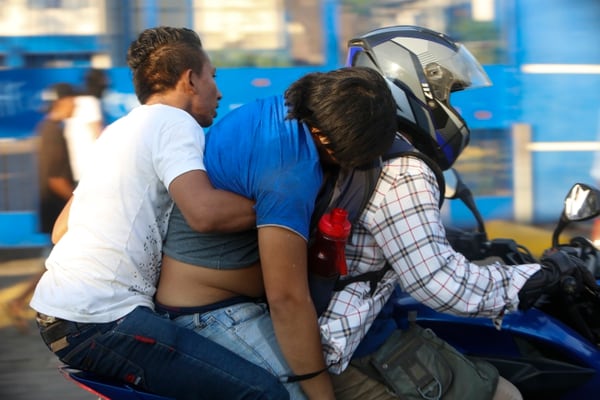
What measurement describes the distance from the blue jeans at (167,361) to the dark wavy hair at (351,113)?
537mm

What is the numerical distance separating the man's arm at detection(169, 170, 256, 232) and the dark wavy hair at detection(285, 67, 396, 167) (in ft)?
0.79

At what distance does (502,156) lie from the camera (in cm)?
750

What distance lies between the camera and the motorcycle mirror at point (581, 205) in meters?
2.45

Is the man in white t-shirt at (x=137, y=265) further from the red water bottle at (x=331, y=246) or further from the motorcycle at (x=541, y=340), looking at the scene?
the motorcycle at (x=541, y=340)

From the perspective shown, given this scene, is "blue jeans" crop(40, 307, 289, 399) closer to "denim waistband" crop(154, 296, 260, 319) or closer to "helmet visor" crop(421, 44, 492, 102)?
"denim waistband" crop(154, 296, 260, 319)

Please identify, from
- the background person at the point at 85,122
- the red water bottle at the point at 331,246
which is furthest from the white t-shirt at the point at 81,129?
the red water bottle at the point at 331,246

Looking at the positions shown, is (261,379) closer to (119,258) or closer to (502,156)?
(119,258)

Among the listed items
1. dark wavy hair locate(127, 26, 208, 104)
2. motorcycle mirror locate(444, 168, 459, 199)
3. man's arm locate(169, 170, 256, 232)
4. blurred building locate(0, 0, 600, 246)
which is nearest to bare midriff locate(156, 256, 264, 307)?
man's arm locate(169, 170, 256, 232)

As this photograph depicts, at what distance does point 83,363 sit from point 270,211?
61cm

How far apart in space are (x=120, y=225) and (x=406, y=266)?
701mm

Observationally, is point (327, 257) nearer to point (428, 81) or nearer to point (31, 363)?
point (428, 81)

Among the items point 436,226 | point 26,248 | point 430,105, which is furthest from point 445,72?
point 26,248

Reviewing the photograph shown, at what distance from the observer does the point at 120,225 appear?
2.01m

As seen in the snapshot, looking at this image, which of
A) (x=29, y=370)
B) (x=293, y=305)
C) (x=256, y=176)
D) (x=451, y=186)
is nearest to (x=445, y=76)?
(x=451, y=186)
